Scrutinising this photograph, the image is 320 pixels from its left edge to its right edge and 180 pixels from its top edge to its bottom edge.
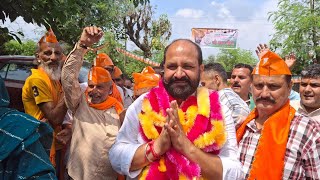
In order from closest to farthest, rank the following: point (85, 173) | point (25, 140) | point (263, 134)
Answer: point (25, 140), point (263, 134), point (85, 173)

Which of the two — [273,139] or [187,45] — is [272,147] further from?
[187,45]

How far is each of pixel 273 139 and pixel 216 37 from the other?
2654 centimetres

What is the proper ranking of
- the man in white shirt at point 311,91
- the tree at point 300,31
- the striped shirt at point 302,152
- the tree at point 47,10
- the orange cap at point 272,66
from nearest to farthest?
the striped shirt at point 302,152 < the orange cap at point 272,66 < the man in white shirt at point 311,91 < the tree at point 47,10 < the tree at point 300,31

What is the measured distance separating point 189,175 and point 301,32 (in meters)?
18.9

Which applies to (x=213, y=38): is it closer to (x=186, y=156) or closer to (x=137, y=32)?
(x=137, y=32)

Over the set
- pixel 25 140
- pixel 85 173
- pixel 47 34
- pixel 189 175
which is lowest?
pixel 85 173

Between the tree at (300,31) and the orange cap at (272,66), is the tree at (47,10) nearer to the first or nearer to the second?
the orange cap at (272,66)

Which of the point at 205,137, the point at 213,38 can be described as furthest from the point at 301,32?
the point at 205,137

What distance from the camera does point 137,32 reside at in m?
27.9

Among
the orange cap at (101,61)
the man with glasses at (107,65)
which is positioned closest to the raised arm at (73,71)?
the man with glasses at (107,65)

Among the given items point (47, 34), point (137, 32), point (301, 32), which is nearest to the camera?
point (47, 34)

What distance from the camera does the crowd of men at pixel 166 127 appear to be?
1.78 metres

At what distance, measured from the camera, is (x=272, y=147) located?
2.68 m

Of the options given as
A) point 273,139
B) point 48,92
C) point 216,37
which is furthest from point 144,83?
point 216,37
